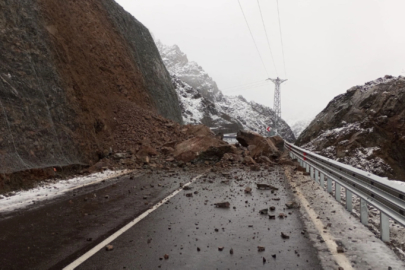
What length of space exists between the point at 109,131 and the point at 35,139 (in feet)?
23.8

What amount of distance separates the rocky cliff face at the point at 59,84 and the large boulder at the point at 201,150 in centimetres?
379

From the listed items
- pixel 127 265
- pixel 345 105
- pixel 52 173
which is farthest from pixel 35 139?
pixel 345 105

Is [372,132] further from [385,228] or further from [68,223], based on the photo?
[68,223]

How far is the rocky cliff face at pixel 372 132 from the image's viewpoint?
17141mm

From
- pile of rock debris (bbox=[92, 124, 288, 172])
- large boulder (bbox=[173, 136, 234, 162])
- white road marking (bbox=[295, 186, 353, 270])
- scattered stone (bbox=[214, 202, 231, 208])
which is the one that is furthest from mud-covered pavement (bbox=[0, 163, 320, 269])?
large boulder (bbox=[173, 136, 234, 162])

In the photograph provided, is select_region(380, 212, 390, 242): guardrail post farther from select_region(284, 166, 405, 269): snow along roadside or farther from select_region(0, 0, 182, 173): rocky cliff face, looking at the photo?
select_region(0, 0, 182, 173): rocky cliff face

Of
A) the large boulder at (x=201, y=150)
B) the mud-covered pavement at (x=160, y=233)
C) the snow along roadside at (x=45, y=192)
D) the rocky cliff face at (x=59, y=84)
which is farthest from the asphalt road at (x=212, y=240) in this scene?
the large boulder at (x=201, y=150)

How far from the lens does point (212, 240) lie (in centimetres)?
475

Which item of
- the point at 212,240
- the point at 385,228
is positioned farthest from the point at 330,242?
the point at 212,240

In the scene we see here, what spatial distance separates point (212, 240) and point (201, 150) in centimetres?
1220

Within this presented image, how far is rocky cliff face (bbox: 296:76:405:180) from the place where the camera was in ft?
56.2

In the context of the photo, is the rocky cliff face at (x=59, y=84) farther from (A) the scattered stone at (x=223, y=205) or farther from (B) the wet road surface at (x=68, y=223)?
(A) the scattered stone at (x=223, y=205)

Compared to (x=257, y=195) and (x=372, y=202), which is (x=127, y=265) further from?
(x=257, y=195)

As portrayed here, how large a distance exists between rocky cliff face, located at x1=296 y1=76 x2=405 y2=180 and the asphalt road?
12.2 metres
